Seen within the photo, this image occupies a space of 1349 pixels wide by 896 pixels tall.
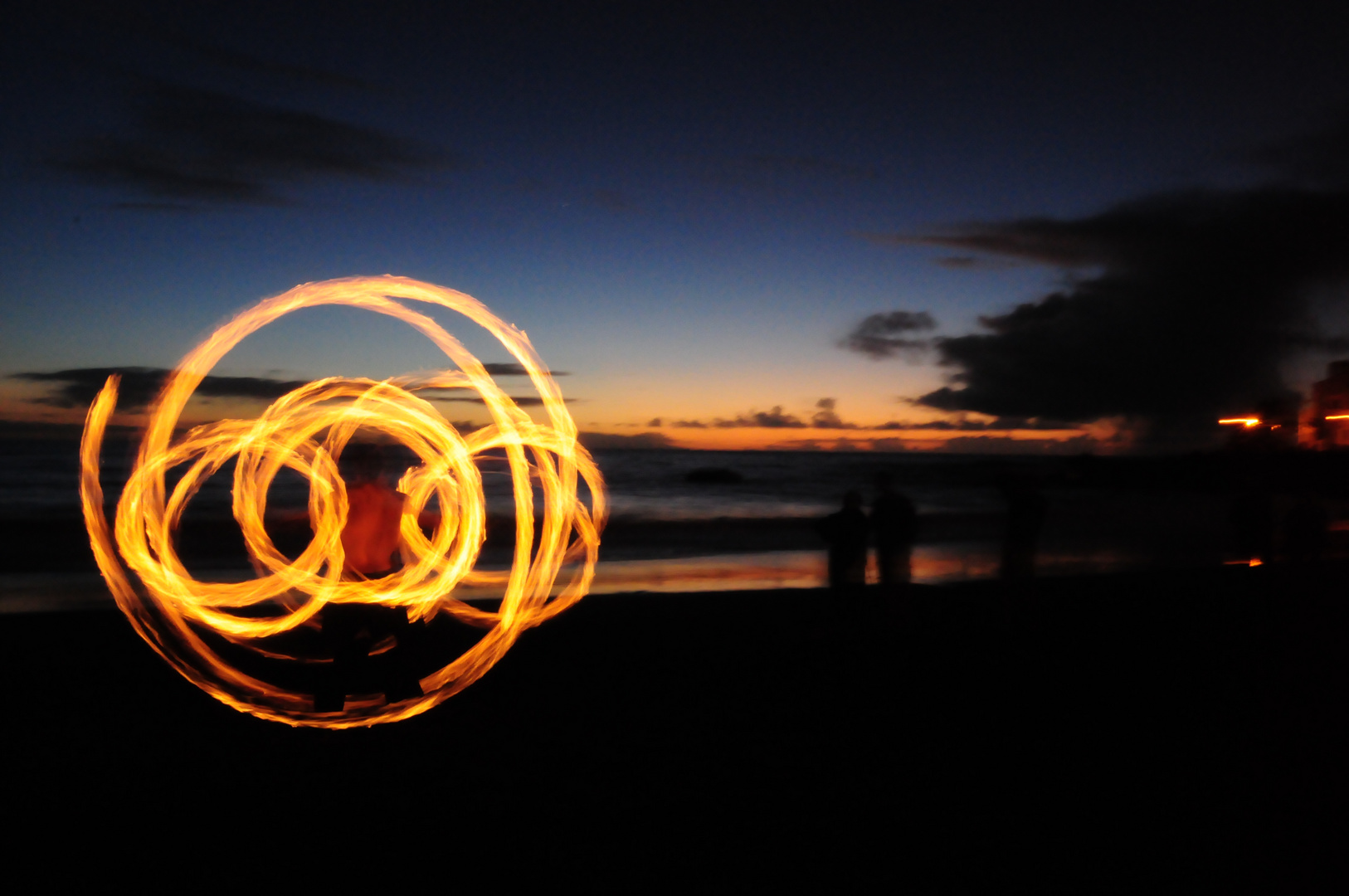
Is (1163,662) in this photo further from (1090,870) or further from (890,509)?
(1090,870)

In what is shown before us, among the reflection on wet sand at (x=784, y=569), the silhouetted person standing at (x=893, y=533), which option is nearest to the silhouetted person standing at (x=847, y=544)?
the silhouetted person standing at (x=893, y=533)

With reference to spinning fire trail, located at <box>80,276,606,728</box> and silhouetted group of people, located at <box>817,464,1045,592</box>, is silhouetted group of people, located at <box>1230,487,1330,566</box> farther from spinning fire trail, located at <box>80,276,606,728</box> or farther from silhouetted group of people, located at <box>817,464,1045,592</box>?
spinning fire trail, located at <box>80,276,606,728</box>

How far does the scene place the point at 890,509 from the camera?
782 centimetres

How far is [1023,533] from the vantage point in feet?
25.8

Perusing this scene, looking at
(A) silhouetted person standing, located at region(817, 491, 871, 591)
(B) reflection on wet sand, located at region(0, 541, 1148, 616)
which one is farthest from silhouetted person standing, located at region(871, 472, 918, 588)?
(B) reflection on wet sand, located at region(0, 541, 1148, 616)

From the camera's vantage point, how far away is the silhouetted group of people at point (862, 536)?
7734 mm

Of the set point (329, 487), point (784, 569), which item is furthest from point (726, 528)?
point (329, 487)

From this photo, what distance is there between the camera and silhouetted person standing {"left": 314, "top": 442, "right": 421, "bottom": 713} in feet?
17.1

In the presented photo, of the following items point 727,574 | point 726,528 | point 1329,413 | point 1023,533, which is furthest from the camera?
point 1329,413

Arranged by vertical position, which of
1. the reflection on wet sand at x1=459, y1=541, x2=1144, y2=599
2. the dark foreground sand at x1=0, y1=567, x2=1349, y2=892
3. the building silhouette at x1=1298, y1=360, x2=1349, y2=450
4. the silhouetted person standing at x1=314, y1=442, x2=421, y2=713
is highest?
the building silhouette at x1=1298, y1=360, x2=1349, y2=450

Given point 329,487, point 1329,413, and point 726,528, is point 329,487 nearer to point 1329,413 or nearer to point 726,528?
point 726,528

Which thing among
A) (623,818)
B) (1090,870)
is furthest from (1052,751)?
(623,818)

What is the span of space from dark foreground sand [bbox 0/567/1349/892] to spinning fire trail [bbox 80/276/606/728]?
42 cm

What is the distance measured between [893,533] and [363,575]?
4.60 metres
